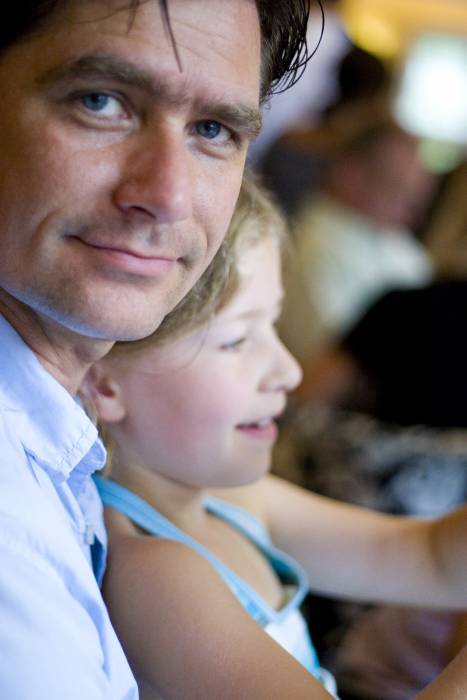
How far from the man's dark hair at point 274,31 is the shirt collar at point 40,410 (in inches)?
9.9

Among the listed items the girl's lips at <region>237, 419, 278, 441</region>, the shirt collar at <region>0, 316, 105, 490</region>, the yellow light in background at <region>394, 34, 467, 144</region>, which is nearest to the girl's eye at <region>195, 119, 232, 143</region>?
the shirt collar at <region>0, 316, 105, 490</region>

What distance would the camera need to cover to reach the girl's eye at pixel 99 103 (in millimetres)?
784

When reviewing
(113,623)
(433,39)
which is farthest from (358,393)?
(433,39)

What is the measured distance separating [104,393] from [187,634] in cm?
31

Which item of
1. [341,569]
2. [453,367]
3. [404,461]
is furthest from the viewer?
[453,367]

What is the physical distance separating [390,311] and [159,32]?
154 centimetres

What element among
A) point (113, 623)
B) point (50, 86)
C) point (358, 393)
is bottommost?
point (358, 393)

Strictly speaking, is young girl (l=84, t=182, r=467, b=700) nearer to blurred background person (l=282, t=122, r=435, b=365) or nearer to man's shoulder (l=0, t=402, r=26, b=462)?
man's shoulder (l=0, t=402, r=26, b=462)

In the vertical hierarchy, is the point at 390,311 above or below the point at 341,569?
below

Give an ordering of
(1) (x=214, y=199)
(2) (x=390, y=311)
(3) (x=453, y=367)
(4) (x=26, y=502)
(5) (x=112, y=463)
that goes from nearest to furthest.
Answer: (4) (x=26, y=502), (1) (x=214, y=199), (5) (x=112, y=463), (3) (x=453, y=367), (2) (x=390, y=311)

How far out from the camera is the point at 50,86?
2.55 ft

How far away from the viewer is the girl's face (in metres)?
1.09

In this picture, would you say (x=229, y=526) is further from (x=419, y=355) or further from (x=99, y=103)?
(x=419, y=355)

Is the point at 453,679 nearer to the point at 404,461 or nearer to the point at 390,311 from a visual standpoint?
the point at 404,461
